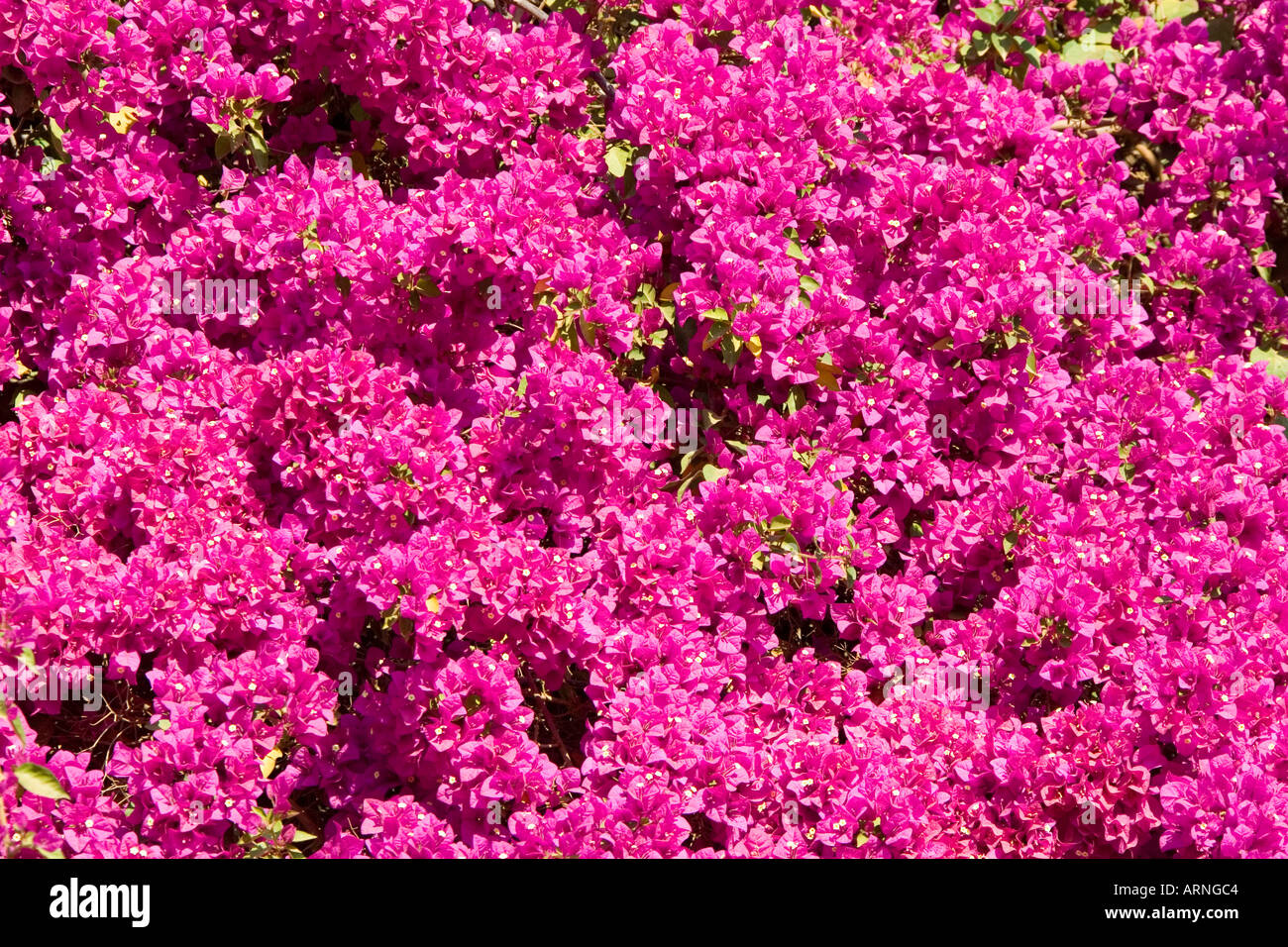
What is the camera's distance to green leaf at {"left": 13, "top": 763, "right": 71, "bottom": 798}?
2244 millimetres

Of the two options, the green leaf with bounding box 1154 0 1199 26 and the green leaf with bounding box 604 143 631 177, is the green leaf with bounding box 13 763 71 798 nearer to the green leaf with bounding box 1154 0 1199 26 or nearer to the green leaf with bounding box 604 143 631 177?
the green leaf with bounding box 604 143 631 177

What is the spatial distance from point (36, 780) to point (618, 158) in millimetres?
2137

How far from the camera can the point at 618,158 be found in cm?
346

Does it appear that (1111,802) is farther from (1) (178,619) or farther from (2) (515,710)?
(1) (178,619)

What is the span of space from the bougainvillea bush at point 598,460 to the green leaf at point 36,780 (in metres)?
0.43

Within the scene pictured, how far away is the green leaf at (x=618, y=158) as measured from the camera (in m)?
3.43

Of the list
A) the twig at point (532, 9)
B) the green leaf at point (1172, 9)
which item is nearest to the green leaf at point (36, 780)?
the twig at point (532, 9)

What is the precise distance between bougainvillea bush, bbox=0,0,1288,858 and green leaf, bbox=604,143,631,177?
0.27 ft

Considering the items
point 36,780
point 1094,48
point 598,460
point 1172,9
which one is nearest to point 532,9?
point 598,460

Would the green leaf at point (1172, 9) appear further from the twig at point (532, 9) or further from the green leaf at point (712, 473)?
the green leaf at point (712, 473)

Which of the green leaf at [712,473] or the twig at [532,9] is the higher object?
the twig at [532,9]

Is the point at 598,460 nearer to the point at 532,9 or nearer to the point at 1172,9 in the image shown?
the point at 532,9
